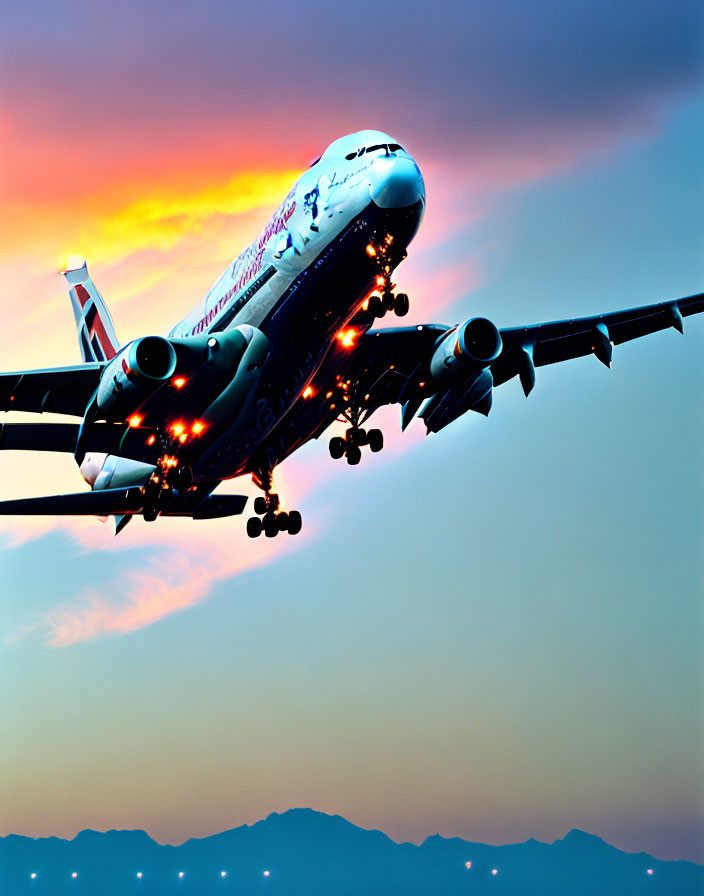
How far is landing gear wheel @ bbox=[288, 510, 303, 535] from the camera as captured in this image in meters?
33.1

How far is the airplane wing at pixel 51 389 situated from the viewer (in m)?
28.2

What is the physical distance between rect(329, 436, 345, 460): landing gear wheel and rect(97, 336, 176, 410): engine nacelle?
631 centimetres

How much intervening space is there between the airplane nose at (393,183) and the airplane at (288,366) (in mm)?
29

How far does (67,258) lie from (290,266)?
19.5 m

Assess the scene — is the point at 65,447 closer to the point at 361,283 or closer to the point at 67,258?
the point at 361,283

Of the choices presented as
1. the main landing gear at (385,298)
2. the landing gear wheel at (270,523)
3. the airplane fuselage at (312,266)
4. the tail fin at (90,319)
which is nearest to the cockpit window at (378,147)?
the airplane fuselage at (312,266)

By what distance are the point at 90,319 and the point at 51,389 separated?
1232cm

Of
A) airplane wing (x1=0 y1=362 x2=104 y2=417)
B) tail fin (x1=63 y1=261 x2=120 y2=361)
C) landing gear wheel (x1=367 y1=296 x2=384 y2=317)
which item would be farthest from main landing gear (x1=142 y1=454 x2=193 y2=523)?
tail fin (x1=63 y1=261 x2=120 y2=361)

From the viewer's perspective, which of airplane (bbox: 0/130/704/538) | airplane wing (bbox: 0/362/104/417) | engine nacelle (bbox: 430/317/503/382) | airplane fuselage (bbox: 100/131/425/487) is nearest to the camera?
airplane fuselage (bbox: 100/131/425/487)

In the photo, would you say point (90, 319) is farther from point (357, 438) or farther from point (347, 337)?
point (347, 337)

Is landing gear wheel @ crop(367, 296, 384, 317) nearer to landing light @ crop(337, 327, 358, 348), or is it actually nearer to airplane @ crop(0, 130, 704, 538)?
airplane @ crop(0, 130, 704, 538)

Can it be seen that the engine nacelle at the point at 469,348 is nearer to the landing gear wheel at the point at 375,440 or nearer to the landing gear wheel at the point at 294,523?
the landing gear wheel at the point at 375,440

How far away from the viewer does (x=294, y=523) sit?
109 feet

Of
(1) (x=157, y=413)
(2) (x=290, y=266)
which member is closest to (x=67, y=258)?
(1) (x=157, y=413)
